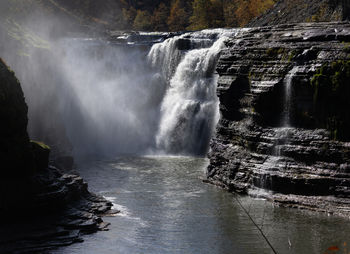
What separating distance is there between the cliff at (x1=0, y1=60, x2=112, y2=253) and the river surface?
87cm

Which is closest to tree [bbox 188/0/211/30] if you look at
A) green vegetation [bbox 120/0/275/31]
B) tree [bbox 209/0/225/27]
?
green vegetation [bbox 120/0/275/31]

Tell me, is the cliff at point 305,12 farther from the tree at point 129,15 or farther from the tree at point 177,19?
the tree at point 129,15

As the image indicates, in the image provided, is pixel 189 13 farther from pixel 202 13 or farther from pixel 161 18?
pixel 202 13

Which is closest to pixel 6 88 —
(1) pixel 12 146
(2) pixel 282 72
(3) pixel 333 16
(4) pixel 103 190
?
(1) pixel 12 146

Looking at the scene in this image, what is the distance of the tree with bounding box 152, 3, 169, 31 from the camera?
78.7 metres

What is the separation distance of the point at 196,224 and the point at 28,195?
246 inches

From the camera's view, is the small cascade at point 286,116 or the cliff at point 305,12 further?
the cliff at point 305,12

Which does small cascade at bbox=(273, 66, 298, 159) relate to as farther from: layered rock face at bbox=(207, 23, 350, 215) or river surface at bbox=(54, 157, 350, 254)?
river surface at bbox=(54, 157, 350, 254)

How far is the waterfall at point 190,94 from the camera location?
35188 mm

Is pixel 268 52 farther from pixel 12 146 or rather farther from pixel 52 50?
pixel 52 50

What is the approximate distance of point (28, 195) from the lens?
18.5 metres

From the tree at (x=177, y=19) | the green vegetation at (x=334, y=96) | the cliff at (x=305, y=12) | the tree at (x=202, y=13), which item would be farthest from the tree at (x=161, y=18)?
the green vegetation at (x=334, y=96)

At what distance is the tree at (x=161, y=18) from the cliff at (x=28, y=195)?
2383 inches

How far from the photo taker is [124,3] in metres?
86.8
